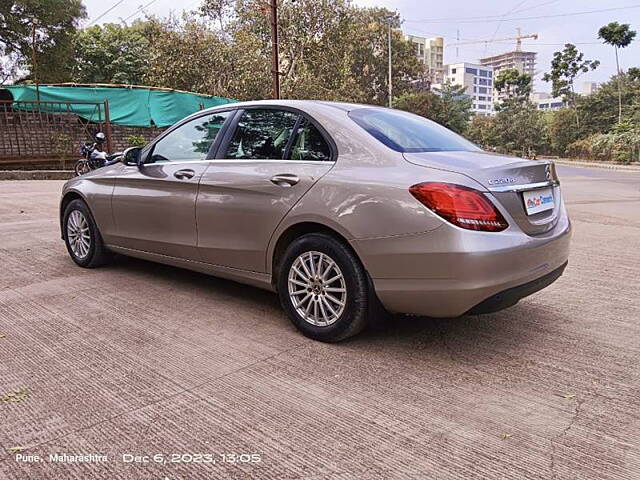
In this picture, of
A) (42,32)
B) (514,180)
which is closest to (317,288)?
(514,180)

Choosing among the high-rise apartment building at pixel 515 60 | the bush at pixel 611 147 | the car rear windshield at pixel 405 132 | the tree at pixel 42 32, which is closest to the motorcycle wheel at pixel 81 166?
the tree at pixel 42 32

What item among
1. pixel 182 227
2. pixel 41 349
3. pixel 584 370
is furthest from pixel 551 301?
pixel 41 349

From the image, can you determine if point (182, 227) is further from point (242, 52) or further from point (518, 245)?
point (242, 52)

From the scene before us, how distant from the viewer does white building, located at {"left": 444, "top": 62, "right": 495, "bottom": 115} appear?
16012cm

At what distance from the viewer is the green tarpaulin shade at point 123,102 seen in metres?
16.8

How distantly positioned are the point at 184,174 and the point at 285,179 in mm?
1033

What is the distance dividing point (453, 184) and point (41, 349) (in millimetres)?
2596

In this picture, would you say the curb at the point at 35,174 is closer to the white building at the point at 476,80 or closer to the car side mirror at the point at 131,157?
the car side mirror at the point at 131,157

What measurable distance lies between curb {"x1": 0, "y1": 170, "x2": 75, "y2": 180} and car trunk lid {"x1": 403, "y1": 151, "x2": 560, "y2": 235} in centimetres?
1507

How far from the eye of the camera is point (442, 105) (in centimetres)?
4997

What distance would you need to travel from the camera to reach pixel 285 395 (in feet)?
8.97

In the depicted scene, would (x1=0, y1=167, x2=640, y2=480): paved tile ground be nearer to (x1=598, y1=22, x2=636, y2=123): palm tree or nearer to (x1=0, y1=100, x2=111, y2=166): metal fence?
(x1=0, y1=100, x2=111, y2=166): metal fence

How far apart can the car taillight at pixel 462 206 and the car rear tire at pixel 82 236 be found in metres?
3.34

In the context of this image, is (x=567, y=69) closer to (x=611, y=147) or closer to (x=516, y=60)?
(x=611, y=147)
